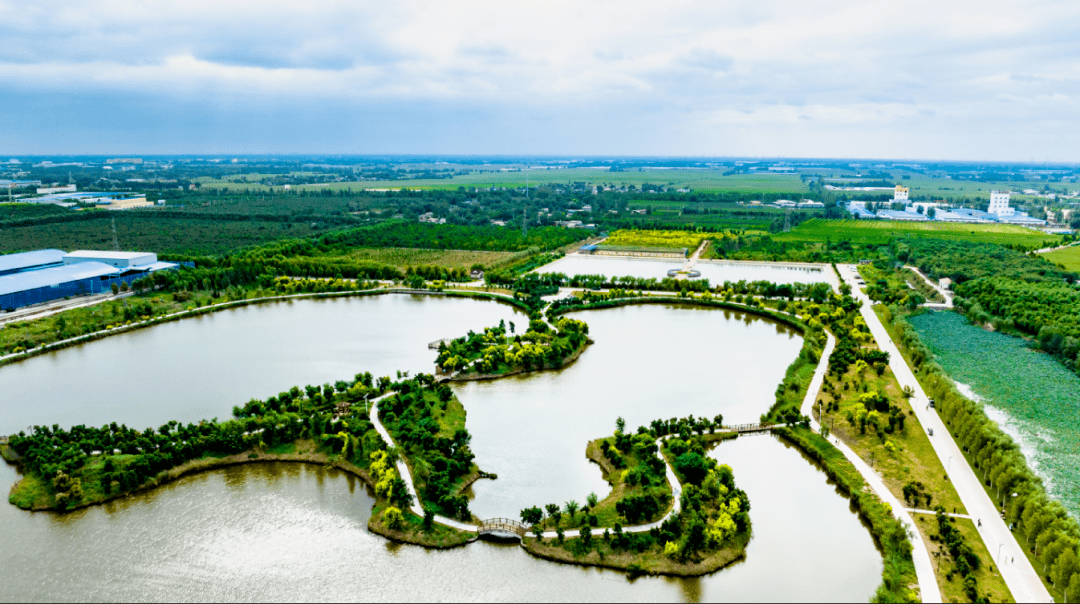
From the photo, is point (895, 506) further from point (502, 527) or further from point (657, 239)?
point (657, 239)

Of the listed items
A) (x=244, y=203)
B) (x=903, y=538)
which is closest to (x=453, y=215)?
(x=244, y=203)

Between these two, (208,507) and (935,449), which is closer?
(208,507)

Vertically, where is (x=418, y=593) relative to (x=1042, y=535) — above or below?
below

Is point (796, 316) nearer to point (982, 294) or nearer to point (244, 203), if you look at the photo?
point (982, 294)

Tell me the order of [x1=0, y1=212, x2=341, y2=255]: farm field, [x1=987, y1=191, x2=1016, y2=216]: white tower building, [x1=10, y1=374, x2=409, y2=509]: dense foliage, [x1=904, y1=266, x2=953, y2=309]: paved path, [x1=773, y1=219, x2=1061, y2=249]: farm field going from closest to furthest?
[x1=10, y1=374, x2=409, y2=509]: dense foliage
[x1=904, y1=266, x2=953, y2=309]: paved path
[x1=0, y1=212, x2=341, y2=255]: farm field
[x1=773, y1=219, x2=1061, y2=249]: farm field
[x1=987, y1=191, x2=1016, y2=216]: white tower building

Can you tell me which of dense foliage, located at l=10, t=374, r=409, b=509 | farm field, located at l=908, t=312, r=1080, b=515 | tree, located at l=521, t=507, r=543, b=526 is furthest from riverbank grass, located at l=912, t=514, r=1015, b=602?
dense foliage, located at l=10, t=374, r=409, b=509

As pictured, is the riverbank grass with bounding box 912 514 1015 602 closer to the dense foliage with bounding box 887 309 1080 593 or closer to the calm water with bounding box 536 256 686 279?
the dense foliage with bounding box 887 309 1080 593
